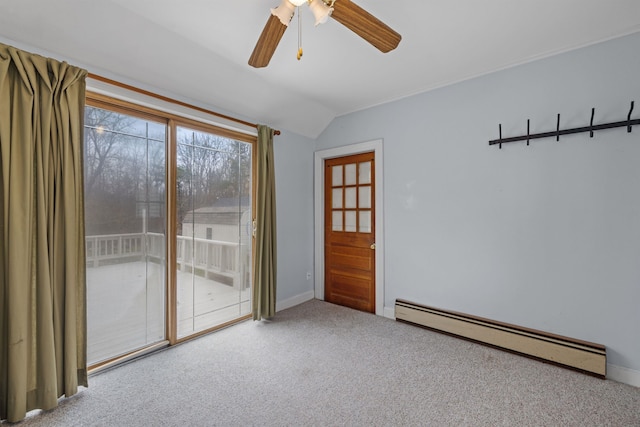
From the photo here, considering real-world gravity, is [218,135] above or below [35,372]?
above

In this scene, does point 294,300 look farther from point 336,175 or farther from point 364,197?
point 336,175

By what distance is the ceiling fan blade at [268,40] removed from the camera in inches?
59.6

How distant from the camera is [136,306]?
8.00ft

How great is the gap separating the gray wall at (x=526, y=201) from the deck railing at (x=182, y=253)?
69.8 inches

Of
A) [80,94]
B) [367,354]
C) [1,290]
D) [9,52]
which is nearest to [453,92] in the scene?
[367,354]

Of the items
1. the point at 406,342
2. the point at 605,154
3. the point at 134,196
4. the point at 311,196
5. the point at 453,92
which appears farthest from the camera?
the point at 311,196

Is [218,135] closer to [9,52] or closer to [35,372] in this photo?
[9,52]

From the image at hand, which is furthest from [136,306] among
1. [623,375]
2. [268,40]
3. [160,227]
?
[623,375]

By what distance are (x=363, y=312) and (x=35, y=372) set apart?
2895mm

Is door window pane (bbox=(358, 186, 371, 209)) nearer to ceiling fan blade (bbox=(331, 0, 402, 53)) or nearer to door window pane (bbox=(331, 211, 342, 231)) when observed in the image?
door window pane (bbox=(331, 211, 342, 231))

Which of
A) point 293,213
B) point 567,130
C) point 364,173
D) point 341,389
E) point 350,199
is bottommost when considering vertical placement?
point 341,389

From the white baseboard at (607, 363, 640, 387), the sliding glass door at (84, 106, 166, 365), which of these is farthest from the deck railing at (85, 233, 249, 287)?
the white baseboard at (607, 363, 640, 387)

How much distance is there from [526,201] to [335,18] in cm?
218

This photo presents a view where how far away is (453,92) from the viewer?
9.43 feet
